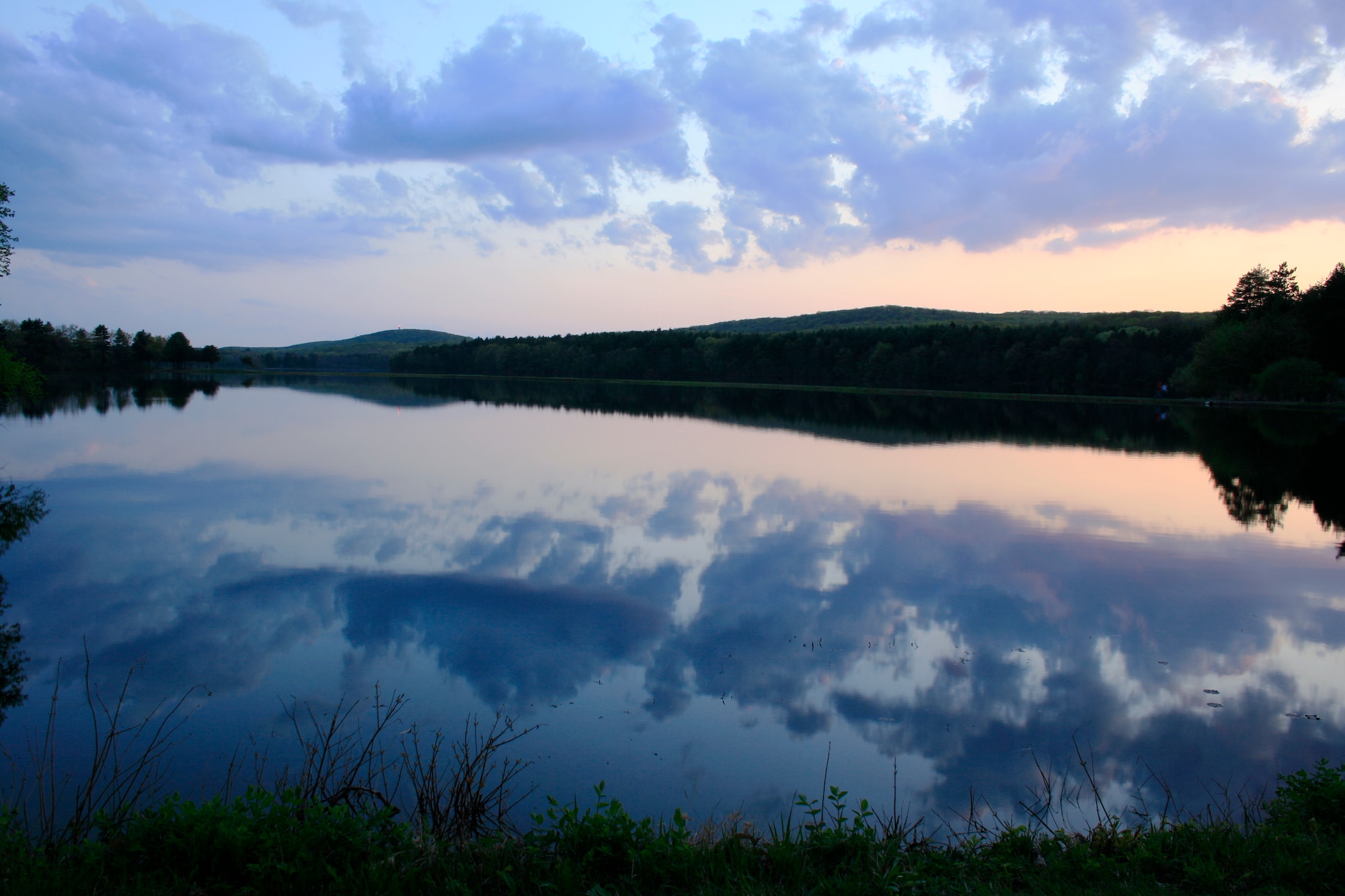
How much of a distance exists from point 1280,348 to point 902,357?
110ft

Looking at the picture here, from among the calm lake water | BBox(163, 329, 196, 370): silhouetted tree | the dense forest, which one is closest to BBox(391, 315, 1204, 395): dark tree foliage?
the dense forest

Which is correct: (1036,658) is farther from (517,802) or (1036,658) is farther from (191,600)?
(191,600)

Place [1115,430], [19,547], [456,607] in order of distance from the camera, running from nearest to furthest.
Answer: [456,607] < [19,547] < [1115,430]

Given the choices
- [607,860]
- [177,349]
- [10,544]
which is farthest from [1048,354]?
[177,349]

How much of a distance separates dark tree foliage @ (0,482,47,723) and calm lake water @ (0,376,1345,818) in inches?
5.8

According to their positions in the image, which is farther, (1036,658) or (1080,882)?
(1036,658)

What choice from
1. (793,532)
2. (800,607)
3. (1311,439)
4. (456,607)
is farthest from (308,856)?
(1311,439)

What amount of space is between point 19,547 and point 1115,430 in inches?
1570

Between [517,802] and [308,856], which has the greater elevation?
[308,856]

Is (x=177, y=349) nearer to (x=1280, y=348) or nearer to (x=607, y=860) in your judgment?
(x=1280, y=348)

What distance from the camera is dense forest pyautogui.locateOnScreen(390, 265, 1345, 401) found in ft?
185

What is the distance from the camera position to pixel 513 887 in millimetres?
3764

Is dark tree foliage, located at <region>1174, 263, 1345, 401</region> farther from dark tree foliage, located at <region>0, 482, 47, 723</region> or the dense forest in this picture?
dark tree foliage, located at <region>0, 482, 47, 723</region>

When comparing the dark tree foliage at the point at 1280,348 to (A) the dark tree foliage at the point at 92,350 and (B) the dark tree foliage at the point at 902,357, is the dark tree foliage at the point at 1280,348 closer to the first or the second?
(B) the dark tree foliage at the point at 902,357
